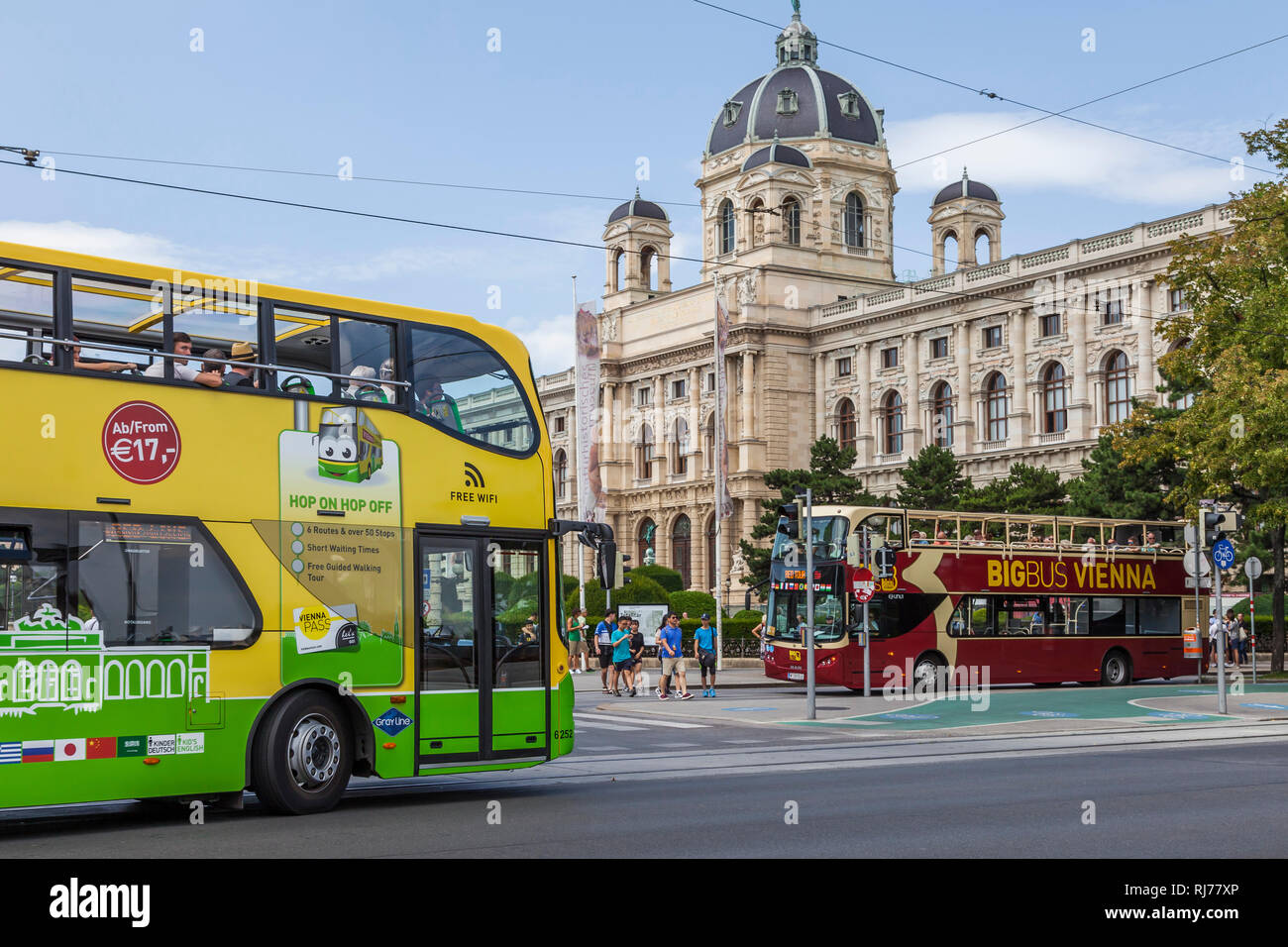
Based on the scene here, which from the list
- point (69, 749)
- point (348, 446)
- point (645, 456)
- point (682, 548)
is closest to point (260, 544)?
point (348, 446)

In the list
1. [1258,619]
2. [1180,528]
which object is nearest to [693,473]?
[1258,619]

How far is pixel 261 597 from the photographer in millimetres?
11648

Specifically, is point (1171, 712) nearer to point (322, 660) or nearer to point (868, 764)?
point (868, 764)

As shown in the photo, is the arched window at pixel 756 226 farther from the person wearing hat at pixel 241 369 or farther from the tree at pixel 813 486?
the person wearing hat at pixel 241 369

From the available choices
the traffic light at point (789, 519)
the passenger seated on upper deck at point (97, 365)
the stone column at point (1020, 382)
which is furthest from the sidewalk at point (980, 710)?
the stone column at point (1020, 382)

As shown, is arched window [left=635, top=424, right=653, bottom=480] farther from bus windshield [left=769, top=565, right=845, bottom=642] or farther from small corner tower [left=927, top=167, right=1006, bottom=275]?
bus windshield [left=769, top=565, right=845, bottom=642]

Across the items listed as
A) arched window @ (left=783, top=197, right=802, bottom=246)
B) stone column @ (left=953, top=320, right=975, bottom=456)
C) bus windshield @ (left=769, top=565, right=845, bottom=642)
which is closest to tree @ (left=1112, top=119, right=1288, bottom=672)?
bus windshield @ (left=769, top=565, right=845, bottom=642)

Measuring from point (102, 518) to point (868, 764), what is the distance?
9.17 metres

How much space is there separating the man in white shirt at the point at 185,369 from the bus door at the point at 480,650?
87.3 inches

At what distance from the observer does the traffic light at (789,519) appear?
28266mm

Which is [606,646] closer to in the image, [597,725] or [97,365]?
[597,725]

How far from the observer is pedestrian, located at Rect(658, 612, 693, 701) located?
28281 mm

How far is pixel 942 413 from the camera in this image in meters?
75.8

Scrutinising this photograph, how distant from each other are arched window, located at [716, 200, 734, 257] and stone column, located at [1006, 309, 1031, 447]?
80.8ft
